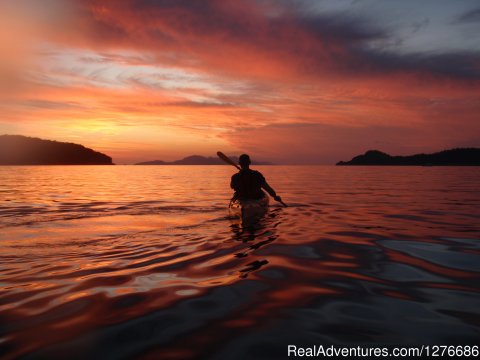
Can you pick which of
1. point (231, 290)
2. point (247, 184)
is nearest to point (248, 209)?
point (247, 184)

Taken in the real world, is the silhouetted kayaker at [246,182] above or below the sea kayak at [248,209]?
above

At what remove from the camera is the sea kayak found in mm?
12750

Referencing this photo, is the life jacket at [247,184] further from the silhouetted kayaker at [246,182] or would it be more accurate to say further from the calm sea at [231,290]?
the calm sea at [231,290]

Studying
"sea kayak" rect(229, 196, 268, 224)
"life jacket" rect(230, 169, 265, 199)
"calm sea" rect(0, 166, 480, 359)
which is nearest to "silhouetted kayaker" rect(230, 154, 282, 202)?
"life jacket" rect(230, 169, 265, 199)

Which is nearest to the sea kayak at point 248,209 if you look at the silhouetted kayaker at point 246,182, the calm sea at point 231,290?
the silhouetted kayaker at point 246,182

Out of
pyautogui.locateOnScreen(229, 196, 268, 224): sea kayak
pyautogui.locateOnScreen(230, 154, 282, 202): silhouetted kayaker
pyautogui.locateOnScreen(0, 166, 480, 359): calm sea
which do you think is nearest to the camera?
pyautogui.locateOnScreen(0, 166, 480, 359): calm sea

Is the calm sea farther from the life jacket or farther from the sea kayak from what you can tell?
the life jacket

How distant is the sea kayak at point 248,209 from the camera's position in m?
12.8

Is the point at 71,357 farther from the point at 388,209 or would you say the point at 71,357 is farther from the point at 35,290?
the point at 388,209

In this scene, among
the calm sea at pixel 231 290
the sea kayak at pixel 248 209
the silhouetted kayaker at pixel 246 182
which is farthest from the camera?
the silhouetted kayaker at pixel 246 182

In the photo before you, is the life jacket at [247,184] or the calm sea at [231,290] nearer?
the calm sea at [231,290]

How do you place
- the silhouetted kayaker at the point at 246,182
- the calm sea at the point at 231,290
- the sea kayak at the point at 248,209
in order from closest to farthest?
the calm sea at the point at 231,290, the sea kayak at the point at 248,209, the silhouetted kayaker at the point at 246,182

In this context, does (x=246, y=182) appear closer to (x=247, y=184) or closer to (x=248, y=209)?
(x=247, y=184)

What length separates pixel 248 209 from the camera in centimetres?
1288
